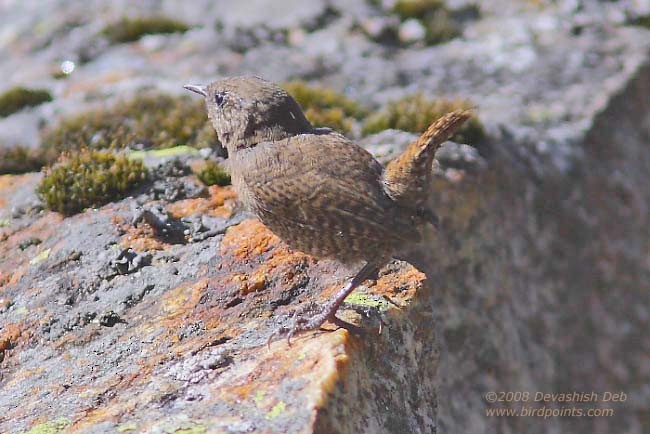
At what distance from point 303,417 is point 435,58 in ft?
→ 24.5

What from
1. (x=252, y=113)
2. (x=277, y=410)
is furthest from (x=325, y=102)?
(x=277, y=410)

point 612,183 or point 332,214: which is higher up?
point 332,214

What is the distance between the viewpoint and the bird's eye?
5.68m

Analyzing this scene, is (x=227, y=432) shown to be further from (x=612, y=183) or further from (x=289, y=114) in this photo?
(x=612, y=183)

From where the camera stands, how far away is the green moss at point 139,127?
297 inches

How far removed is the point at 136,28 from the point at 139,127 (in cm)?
311

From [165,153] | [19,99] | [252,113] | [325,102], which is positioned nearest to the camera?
[252,113]

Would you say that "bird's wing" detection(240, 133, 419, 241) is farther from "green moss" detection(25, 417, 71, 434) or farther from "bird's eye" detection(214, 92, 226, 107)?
"green moss" detection(25, 417, 71, 434)

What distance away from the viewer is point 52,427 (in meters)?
3.99

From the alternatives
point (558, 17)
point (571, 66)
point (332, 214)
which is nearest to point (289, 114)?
point (332, 214)

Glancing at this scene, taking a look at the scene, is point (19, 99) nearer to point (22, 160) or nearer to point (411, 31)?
point (22, 160)

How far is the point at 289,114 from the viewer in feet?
18.1

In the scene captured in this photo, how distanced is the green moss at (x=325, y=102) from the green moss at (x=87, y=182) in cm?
218

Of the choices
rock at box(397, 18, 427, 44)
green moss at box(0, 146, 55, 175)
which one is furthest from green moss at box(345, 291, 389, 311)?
rock at box(397, 18, 427, 44)
